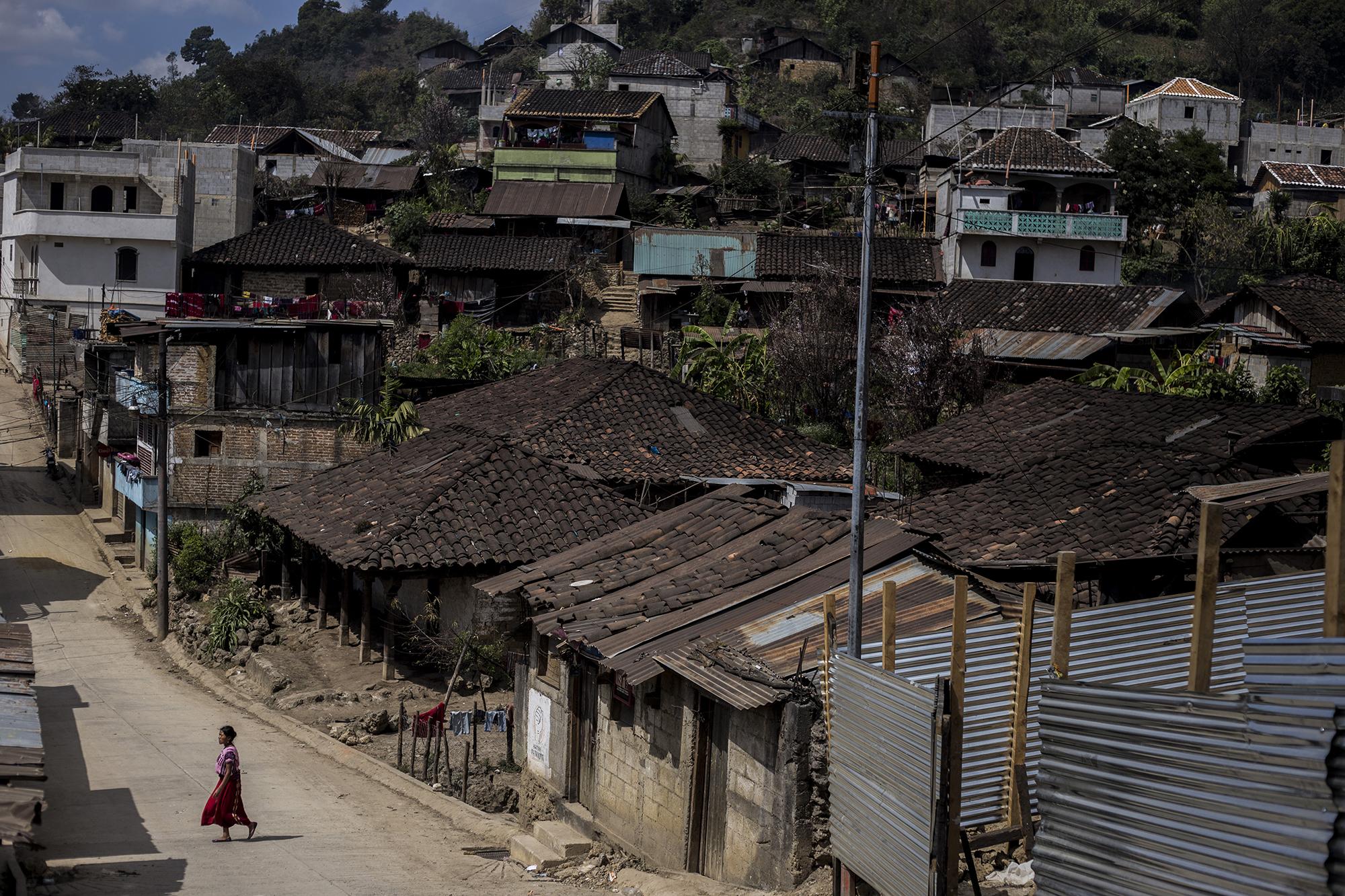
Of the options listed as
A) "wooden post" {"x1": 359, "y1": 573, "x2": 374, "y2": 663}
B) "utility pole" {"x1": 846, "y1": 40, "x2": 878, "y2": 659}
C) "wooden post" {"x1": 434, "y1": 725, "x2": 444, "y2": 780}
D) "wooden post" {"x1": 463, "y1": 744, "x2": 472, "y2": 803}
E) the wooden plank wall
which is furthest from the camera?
the wooden plank wall

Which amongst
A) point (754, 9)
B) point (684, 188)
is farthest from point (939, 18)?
point (684, 188)

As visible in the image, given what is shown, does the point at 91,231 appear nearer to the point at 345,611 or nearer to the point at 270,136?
the point at 270,136

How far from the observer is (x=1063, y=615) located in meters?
9.33

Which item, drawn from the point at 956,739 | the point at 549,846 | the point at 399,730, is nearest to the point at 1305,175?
the point at 399,730

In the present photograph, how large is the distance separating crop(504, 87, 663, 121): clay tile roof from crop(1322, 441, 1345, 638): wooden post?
174ft

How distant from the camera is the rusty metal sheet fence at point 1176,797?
6574 millimetres

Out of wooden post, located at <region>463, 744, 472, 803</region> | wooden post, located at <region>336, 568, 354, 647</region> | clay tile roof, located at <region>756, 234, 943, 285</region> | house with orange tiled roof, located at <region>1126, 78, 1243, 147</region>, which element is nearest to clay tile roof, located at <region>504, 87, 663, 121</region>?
clay tile roof, located at <region>756, 234, 943, 285</region>

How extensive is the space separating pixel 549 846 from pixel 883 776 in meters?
6.54

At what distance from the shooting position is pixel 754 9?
339ft

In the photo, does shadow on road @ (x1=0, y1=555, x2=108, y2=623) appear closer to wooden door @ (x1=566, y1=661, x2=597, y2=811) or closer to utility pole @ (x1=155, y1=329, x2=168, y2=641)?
utility pole @ (x1=155, y1=329, x2=168, y2=641)

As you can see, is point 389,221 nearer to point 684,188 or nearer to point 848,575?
point 684,188

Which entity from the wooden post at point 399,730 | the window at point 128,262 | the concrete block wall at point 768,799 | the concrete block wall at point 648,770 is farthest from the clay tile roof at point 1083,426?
the window at point 128,262

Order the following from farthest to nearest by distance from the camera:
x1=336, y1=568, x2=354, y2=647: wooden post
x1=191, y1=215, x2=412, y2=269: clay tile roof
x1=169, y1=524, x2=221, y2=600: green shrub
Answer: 1. x1=191, y1=215, x2=412, y2=269: clay tile roof
2. x1=169, y1=524, x2=221, y2=600: green shrub
3. x1=336, y1=568, x2=354, y2=647: wooden post

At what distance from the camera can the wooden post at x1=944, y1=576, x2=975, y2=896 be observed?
30.1 ft
